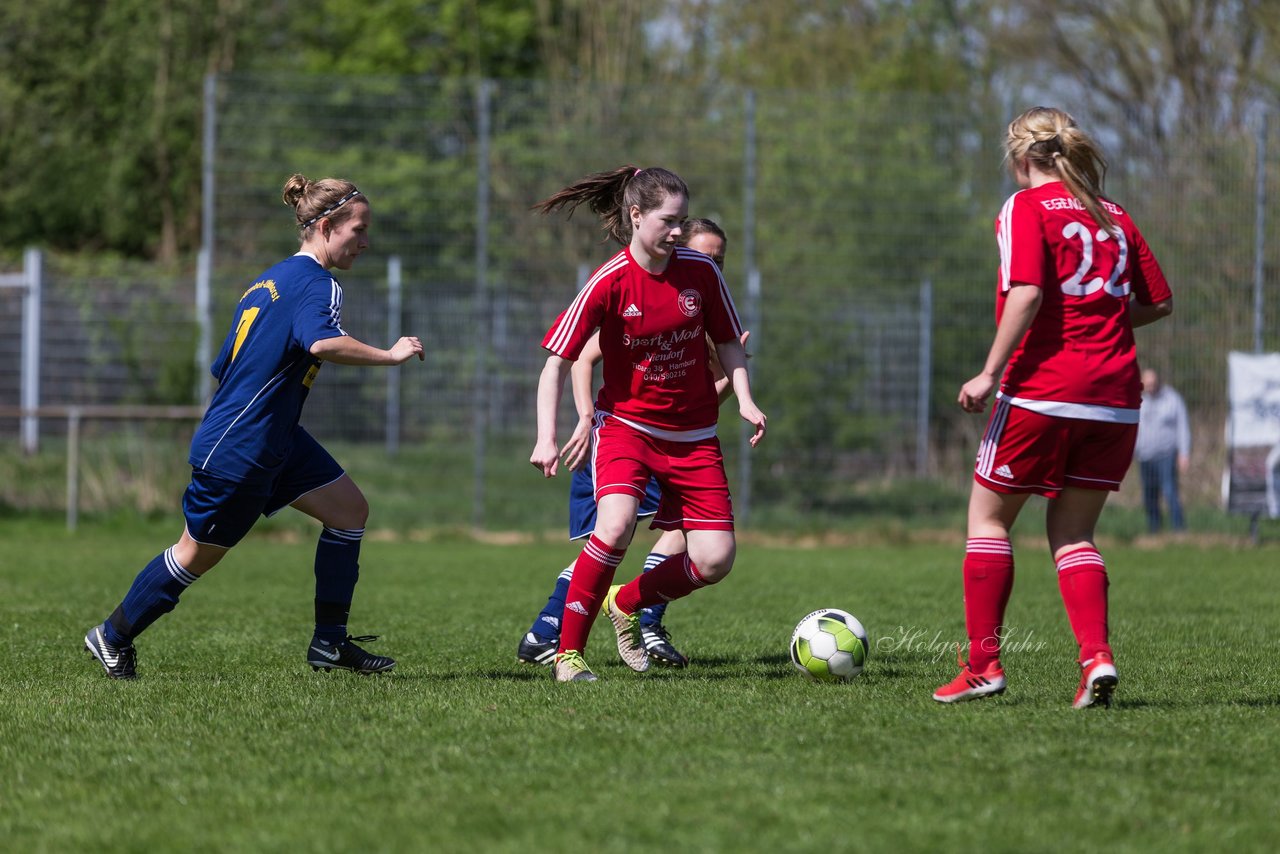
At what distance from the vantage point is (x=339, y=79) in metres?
15.4

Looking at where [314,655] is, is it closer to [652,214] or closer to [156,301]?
[652,214]

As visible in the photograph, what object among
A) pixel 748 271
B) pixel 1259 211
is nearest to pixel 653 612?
pixel 748 271

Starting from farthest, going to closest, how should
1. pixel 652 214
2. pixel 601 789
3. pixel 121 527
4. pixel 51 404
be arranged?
1. pixel 51 404
2. pixel 121 527
3. pixel 652 214
4. pixel 601 789

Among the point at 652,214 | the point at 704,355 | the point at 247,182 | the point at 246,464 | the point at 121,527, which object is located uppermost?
the point at 247,182

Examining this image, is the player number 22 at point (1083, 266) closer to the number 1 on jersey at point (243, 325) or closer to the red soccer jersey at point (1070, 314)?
the red soccer jersey at point (1070, 314)

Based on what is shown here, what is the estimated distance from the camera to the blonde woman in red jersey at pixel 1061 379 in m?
4.72

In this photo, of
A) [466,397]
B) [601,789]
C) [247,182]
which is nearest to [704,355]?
[601,789]

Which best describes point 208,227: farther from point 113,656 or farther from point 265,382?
point 265,382

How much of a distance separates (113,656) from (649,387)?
7.71ft

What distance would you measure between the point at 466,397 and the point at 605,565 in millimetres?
10166

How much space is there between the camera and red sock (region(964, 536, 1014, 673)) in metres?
4.91

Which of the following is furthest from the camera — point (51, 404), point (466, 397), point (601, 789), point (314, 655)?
point (51, 404)

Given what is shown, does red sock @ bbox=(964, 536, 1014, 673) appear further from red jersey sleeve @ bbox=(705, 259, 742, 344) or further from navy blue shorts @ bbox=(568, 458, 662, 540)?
navy blue shorts @ bbox=(568, 458, 662, 540)

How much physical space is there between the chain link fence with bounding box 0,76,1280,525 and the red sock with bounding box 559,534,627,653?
9606 mm
